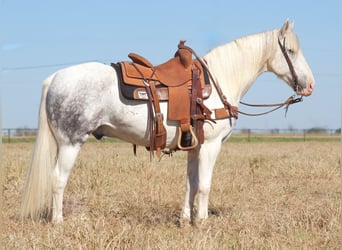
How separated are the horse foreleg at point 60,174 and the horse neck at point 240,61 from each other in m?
1.97

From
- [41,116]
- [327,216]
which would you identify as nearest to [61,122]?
[41,116]

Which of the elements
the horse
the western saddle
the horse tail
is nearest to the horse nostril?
the horse

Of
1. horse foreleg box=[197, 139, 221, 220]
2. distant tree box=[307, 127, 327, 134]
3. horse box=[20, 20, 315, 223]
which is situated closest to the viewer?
horse box=[20, 20, 315, 223]

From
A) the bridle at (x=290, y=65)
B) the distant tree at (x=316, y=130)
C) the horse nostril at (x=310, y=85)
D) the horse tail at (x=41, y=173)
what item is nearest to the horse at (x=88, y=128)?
the horse tail at (x=41, y=173)

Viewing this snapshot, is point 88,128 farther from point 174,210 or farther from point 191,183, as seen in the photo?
point 174,210

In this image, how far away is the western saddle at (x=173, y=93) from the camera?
225 inches

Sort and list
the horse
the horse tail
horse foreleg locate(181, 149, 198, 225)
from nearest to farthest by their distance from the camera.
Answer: the horse, the horse tail, horse foreleg locate(181, 149, 198, 225)

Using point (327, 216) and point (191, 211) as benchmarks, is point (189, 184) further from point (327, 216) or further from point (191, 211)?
point (327, 216)

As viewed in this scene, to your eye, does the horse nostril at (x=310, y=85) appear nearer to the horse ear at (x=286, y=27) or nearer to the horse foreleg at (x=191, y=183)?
the horse ear at (x=286, y=27)

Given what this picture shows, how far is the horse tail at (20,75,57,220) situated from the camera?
578 cm

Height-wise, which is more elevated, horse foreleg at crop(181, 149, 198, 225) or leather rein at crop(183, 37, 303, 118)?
leather rein at crop(183, 37, 303, 118)

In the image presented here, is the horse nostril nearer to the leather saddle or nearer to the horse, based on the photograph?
the horse

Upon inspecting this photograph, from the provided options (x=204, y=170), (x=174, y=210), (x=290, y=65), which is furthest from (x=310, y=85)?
(x=174, y=210)

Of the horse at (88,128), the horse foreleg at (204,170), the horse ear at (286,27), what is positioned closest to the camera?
the horse at (88,128)
